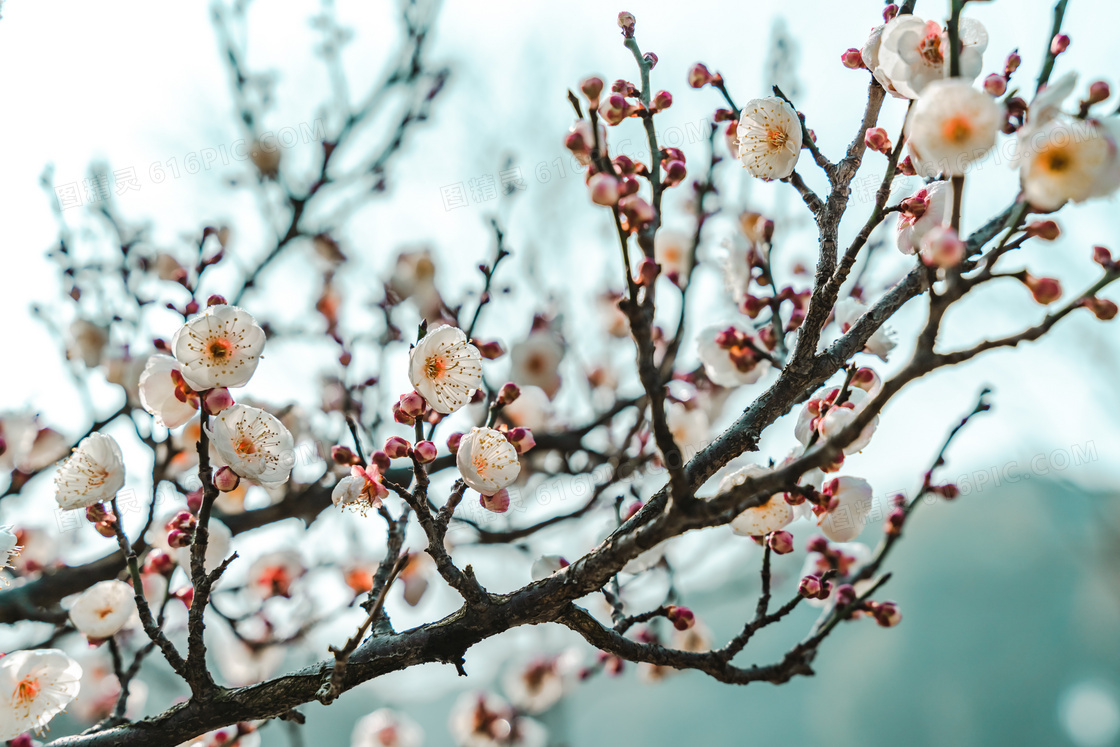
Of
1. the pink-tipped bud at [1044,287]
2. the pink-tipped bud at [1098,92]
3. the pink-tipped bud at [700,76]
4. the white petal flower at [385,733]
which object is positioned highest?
the white petal flower at [385,733]

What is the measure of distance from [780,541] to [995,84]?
1014 millimetres

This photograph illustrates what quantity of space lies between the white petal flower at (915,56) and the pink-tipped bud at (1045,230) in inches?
12.3

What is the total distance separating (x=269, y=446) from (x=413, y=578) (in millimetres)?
1893

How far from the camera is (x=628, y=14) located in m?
1.26

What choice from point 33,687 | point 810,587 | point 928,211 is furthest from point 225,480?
point 928,211

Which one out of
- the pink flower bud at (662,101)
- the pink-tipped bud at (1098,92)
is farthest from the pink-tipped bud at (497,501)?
the pink-tipped bud at (1098,92)

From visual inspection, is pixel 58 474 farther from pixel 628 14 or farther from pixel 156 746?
pixel 628 14

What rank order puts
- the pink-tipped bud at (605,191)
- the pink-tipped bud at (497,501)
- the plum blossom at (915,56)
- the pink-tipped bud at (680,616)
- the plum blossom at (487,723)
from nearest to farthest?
the pink-tipped bud at (605,191) < the plum blossom at (915,56) < the pink-tipped bud at (497,501) < the pink-tipped bud at (680,616) < the plum blossom at (487,723)

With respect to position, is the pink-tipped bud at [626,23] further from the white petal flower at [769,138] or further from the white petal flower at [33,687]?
the white petal flower at [33,687]

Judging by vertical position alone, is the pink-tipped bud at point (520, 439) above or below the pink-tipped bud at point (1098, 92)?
above

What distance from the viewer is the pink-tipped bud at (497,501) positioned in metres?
1.36

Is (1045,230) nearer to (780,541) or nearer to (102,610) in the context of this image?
(780,541)

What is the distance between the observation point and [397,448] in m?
1.23

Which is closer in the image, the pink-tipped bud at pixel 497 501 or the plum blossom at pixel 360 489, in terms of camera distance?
the plum blossom at pixel 360 489
